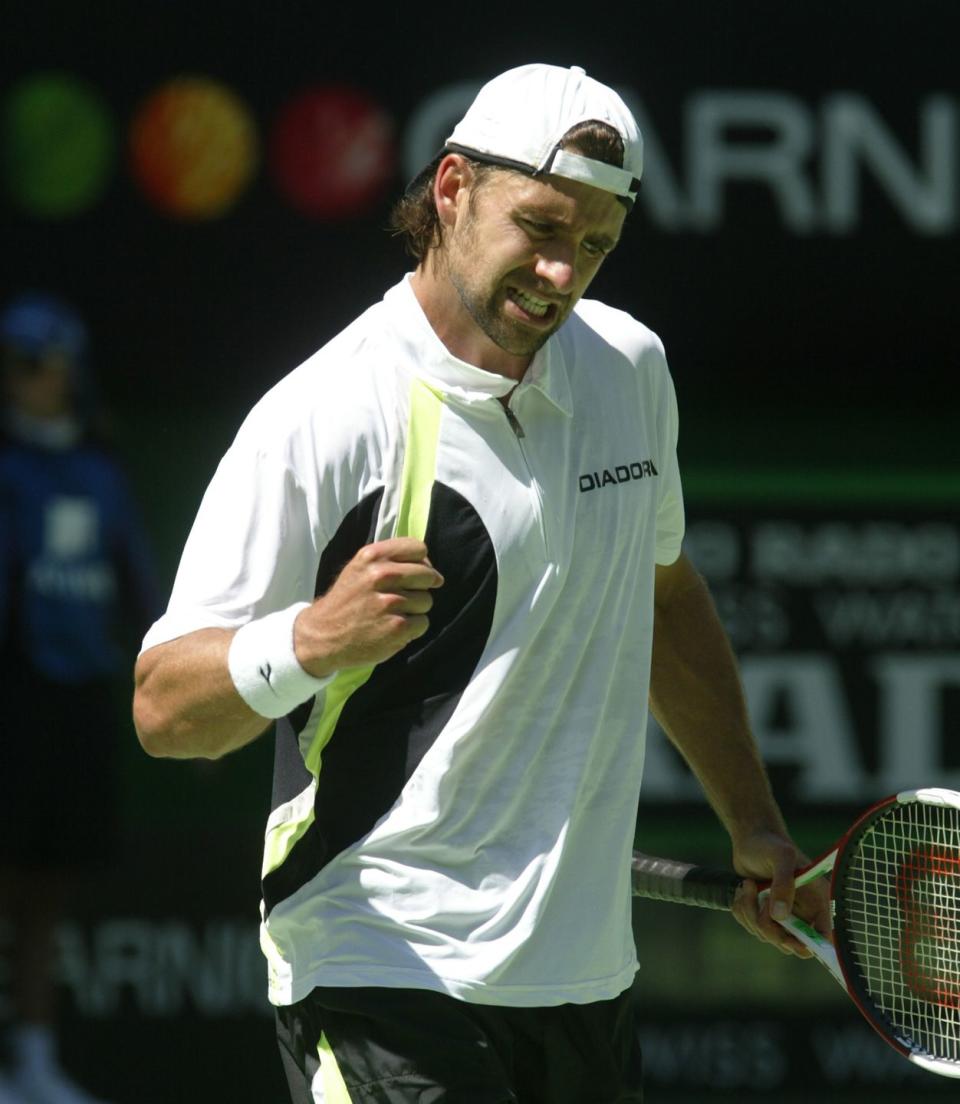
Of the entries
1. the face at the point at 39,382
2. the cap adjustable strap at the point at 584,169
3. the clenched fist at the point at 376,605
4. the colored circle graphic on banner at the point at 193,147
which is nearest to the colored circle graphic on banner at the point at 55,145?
the colored circle graphic on banner at the point at 193,147

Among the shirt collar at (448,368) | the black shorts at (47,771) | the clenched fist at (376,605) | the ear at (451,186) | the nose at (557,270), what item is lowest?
the black shorts at (47,771)

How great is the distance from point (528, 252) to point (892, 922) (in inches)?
48.4

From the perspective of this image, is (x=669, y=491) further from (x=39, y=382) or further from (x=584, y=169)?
(x=39, y=382)

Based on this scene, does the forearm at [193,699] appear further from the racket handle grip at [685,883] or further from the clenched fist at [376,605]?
the racket handle grip at [685,883]

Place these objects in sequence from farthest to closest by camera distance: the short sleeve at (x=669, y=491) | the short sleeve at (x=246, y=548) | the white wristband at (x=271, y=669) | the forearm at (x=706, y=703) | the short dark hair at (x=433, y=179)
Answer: the forearm at (x=706, y=703) < the short sleeve at (x=669, y=491) < the short dark hair at (x=433, y=179) < the short sleeve at (x=246, y=548) < the white wristband at (x=271, y=669)

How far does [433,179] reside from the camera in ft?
9.46

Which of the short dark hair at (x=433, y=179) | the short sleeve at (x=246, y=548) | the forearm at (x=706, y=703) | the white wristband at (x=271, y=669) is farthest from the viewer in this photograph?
the forearm at (x=706, y=703)

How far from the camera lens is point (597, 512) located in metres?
2.76

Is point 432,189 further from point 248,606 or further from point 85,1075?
point 85,1075

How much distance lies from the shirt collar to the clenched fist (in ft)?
1.17

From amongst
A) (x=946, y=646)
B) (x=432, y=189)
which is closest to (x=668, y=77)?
(x=946, y=646)

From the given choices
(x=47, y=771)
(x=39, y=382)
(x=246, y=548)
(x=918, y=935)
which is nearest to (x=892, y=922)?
(x=918, y=935)

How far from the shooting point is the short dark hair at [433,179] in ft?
8.75

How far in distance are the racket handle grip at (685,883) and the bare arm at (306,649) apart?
78 centimetres
